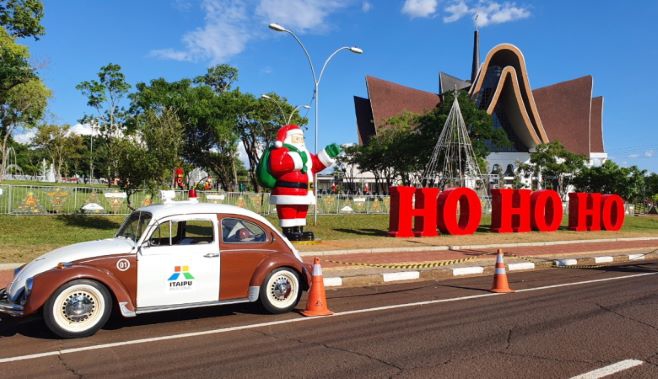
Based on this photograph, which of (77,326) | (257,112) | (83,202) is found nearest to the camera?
(77,326)

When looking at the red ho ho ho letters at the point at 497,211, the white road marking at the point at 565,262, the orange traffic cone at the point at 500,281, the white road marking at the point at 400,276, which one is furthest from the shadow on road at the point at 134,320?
the red ho ho ho letters at the point at 497,211

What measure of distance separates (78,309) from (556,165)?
55.0 metres

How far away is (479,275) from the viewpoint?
11.9 metres

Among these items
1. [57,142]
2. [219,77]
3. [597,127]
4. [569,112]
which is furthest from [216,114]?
[597,127]

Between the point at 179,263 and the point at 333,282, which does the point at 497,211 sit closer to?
the point at 333,282

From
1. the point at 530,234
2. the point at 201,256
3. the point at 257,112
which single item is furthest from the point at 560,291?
the point at 257,112

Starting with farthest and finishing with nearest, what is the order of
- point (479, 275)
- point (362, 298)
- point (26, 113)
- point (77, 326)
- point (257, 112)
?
point (257, 112), point (26, 113), point (479, 275), point (362, 298), point (77, 326)

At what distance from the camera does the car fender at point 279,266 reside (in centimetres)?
698

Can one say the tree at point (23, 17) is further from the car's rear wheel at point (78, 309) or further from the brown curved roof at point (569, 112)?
the brown curved roof at point (569, 112)

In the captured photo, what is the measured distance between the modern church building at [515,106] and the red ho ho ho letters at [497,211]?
44.1 m

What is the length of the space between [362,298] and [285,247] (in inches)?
77.5

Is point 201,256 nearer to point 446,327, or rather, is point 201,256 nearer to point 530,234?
point 446,327

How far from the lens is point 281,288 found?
23.8 feet

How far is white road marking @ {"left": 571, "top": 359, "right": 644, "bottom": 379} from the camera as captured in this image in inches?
181
